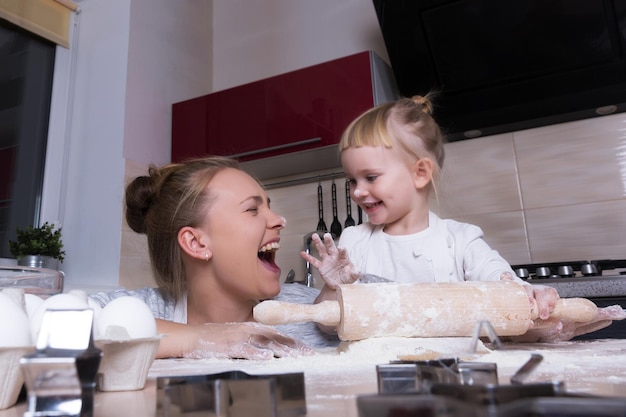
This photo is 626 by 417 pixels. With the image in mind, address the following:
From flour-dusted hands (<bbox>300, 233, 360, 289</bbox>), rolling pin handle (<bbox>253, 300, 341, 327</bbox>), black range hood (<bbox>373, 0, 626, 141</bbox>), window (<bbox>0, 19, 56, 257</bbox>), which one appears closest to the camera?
rolling pin handle (<bbox>253, 300, 341, 327</bbox>)

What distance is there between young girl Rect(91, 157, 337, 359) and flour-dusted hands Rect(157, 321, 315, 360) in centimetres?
28

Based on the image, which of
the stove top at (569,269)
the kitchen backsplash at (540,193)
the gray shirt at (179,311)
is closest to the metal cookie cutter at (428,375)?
the gray shirt at (179,311)

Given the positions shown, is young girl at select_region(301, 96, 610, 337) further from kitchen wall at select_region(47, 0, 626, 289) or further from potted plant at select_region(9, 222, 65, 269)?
potted plant at select_region(9, 222, 65, 269)

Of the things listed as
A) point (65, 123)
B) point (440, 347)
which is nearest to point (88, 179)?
point (65, 123)

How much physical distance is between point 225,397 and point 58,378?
3.3 inches

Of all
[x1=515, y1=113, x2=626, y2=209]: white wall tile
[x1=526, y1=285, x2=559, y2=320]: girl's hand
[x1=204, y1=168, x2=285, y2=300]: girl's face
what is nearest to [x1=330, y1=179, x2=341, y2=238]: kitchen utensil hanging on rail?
[x1=515, y1=113, x2=626, y2=209]: white wall tile

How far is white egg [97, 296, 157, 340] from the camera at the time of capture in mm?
393

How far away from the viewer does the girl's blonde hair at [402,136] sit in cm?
142

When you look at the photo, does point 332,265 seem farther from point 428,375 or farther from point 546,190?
point 546,190

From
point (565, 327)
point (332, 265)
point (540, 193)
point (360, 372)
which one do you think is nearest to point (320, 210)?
point (540, 193)

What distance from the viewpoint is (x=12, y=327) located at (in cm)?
34

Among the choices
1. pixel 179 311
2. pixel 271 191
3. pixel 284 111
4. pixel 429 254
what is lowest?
pixel 179 311

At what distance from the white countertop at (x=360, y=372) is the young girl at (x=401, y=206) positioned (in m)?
0.64

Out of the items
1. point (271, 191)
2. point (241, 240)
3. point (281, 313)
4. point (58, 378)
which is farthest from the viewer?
point (271, 191)
